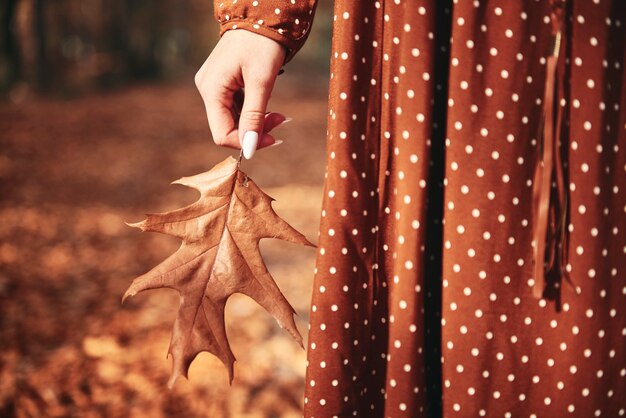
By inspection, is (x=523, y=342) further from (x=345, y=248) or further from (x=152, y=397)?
(x=152, y=397)

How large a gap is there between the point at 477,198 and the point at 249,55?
0.45 m

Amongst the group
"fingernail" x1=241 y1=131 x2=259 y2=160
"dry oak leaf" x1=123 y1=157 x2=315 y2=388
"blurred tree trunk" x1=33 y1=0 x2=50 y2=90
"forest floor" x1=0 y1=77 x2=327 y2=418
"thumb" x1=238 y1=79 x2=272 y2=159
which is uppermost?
"blurred tree trunk" x1=33 y1=0 x2=50 y2=90

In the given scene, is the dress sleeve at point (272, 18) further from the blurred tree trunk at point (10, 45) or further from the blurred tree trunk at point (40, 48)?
the blurred tree trunk at point (40, 48)

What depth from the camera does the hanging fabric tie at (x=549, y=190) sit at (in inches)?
29.3

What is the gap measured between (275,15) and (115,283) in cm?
293

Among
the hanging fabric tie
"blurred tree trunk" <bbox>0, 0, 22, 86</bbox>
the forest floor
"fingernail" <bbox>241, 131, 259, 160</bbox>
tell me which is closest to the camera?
the hanging fabric tie

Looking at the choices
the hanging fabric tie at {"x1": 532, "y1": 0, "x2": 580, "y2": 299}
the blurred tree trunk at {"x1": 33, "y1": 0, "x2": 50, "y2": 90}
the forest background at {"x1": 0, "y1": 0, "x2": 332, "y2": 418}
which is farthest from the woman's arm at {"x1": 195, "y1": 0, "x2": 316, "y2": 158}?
the blurred tree trunk at {"x1": 33, "y1": 0, "x2": 50, "y2": 90}

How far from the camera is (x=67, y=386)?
222cm

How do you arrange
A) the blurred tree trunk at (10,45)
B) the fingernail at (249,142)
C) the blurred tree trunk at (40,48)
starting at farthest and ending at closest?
1. the blurred tree trunk at (40,48)
2. the blurred tree trunk at (10,45)
3. the fingernail at (249,142)

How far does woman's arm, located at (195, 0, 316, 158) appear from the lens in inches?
31.5

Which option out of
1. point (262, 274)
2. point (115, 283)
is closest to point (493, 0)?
point (262, 274)

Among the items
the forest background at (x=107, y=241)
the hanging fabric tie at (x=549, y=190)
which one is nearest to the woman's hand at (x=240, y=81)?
the hanging fabric tie at (x=549, y=190)

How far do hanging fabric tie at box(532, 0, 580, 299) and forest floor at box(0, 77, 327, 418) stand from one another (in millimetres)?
1607

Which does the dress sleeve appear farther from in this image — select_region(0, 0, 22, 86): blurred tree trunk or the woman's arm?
select_region(0, 0, 22, 86): blurred tree trunk
